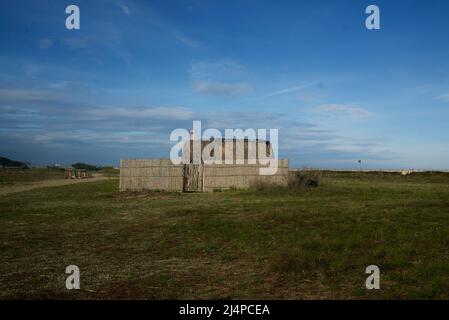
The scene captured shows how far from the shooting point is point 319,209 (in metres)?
14.8

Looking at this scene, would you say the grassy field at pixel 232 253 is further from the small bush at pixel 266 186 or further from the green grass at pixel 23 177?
the green grass at pixel 23 177

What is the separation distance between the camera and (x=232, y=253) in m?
8.81

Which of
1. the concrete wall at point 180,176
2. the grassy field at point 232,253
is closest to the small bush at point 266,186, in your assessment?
the concrete wall at point 180,176

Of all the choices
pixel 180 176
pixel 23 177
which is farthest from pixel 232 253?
pixel 23 177

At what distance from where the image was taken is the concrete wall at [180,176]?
89.7ft

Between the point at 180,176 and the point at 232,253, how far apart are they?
1875 cm

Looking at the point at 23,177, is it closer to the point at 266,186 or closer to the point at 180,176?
the point at 180,176

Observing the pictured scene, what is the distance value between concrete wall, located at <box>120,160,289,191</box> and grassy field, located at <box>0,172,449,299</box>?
1215cm

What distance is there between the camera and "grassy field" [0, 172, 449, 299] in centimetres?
636

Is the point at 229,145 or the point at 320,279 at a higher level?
the point at 229,145
